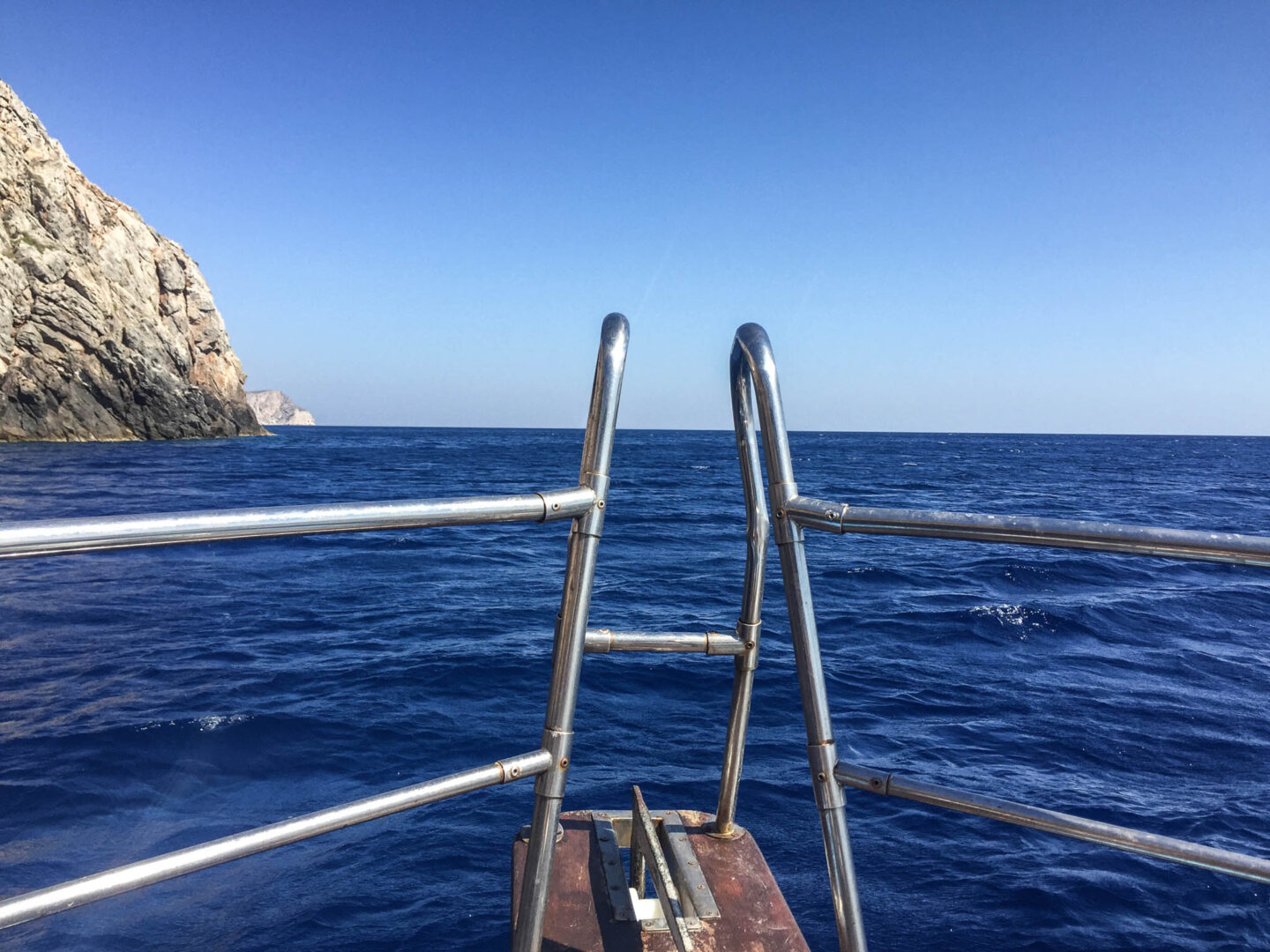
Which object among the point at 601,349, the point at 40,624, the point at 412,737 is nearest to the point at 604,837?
the point at 601,349

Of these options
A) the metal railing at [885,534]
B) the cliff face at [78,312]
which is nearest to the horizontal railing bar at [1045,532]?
the metal railing at [885,534]

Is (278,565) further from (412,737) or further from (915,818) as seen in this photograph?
(915,818)

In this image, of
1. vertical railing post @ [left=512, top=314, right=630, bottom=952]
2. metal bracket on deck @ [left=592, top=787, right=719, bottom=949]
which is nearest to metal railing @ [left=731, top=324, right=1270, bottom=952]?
vertical railing post @ [left=512, top=314, right=630, bottom=952]

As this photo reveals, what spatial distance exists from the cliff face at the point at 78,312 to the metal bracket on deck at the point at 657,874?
51.6m

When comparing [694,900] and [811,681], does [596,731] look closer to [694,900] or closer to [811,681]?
[694,900]

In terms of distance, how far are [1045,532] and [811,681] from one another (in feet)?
1.29

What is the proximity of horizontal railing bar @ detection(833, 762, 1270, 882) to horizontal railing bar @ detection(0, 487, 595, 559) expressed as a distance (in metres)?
0.56

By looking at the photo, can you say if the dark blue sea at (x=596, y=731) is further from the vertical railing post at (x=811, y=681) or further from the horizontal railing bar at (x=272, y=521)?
the horizontal railing bar at (x=272, y=521)

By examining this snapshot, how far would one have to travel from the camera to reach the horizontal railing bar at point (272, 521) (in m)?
0.75

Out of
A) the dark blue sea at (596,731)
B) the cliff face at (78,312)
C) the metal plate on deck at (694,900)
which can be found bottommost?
the dark blue sea at (596,731)

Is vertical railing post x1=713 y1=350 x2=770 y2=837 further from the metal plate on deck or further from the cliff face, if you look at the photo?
the cliff face

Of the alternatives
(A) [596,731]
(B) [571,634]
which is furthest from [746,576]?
(A) [596,731]

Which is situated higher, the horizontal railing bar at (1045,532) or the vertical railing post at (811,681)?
the horizontal railing bar at (1045,532)

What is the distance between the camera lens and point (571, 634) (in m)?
1.18
